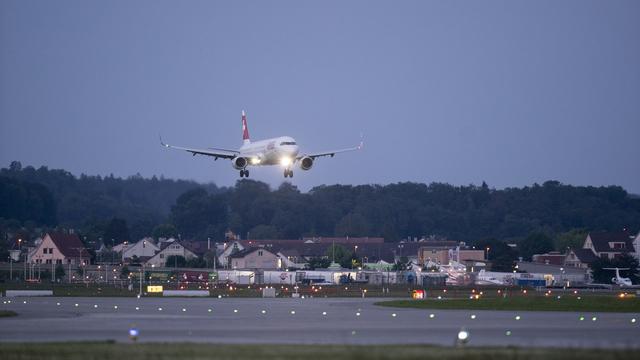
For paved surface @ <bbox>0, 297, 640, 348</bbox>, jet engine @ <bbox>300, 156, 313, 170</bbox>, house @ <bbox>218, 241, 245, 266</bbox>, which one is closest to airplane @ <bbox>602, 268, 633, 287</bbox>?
jet engine @ <bbox>300, 156, 313, 170</bbox>

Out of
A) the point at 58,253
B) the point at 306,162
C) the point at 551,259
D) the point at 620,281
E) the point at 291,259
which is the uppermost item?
the point at 306,162

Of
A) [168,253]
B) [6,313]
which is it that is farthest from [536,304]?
[168,253]

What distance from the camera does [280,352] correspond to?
3706 cm

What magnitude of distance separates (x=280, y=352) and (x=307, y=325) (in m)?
14.1

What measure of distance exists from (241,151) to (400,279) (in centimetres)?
3167

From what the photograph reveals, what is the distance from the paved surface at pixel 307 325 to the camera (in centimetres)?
4300

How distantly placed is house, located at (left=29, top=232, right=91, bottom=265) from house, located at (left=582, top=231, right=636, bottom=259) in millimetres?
66300

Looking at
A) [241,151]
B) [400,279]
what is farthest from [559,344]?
[400,279]

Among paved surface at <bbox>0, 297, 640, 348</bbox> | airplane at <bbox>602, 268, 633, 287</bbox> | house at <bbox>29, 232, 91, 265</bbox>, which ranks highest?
house at <bbox>29, 232, 91, 265</bbox>

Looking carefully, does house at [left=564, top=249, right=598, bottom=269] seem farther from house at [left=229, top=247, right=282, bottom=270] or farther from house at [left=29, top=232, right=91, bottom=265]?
house at [left=29, top=232, right=91, bottom=265]

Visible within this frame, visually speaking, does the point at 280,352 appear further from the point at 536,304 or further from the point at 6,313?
the point at 536,304

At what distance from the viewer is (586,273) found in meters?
140

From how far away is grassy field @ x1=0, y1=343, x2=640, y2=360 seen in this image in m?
35.4

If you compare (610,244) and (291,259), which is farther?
(291,259)
